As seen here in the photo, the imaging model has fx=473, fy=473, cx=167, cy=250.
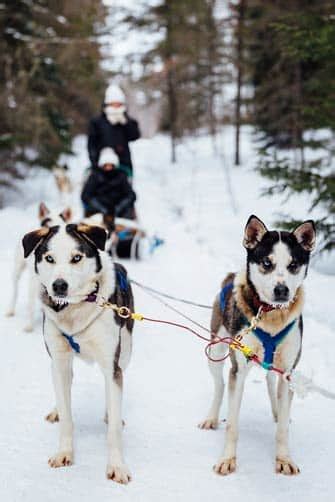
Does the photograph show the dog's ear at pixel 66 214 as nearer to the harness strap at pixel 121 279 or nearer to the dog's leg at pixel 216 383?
the harness strap at pixel 121 279

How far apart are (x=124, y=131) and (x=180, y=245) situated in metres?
2.46

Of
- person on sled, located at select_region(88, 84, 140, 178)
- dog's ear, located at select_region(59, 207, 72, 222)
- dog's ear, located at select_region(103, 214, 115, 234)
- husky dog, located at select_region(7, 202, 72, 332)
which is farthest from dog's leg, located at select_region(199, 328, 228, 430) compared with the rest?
person on sled, located at select_region(88, 84, 140, 178)

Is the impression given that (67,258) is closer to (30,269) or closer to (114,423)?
(114,423)

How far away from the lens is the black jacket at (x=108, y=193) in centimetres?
782

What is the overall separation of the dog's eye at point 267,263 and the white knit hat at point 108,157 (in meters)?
5.42

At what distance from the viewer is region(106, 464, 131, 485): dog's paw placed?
2746mm

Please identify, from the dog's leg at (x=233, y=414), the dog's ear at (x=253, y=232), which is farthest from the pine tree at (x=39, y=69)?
the dog's leg at (x=233, y=414)

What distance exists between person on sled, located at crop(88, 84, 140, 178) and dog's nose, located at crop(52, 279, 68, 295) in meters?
5.50

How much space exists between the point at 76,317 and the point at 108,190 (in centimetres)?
526

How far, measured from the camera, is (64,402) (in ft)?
9.69

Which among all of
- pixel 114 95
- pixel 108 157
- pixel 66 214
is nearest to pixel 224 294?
pixel 66 214

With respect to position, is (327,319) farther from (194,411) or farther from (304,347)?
(194,411)

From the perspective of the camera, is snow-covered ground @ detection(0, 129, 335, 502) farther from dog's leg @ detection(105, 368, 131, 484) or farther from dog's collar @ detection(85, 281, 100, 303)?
dog's collar @ detection(85, 281, 100, 303)

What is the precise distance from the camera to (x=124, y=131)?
323 inches
